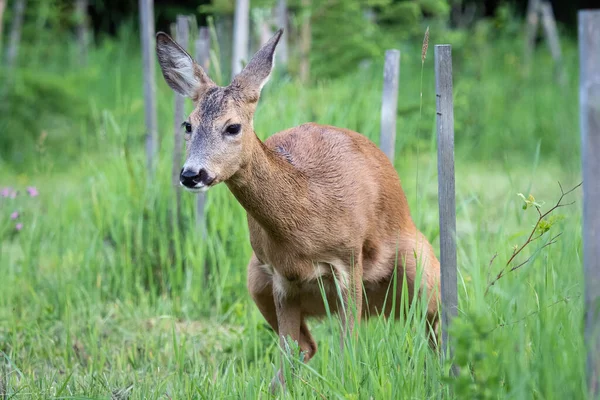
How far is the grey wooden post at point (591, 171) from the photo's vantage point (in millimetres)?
2227

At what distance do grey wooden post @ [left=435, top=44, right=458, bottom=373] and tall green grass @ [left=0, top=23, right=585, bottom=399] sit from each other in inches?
5.5

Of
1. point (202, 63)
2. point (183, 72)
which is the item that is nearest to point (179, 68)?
point (183, 72)

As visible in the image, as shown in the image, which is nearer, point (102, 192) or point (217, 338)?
point (217, 338)

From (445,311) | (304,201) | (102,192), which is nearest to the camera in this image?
(445,311)

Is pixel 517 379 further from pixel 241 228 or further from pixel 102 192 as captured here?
pixel 102 192

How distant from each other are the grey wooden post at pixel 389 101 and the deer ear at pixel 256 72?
4.33ft

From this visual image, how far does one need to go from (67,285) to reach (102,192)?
91 centimetres

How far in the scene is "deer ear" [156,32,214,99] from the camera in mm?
3867

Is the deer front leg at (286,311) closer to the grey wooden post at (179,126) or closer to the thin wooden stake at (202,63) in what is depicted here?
the thin wooden stake at (202,63)

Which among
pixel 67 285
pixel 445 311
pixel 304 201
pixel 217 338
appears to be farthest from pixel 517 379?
pixel 67 285

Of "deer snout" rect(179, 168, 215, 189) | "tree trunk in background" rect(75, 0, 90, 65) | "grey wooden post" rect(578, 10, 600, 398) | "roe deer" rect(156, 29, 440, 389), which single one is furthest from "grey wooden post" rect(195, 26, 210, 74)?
"tree trunk in background" rect(75, 0, 90, 65)

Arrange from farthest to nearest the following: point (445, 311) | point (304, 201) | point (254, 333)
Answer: point (254, 333) < point (304, 201) < point (445, 311)

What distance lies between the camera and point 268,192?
143 inches

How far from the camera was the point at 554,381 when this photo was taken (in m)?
2.43
